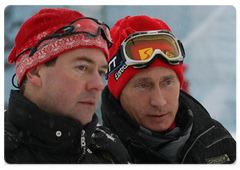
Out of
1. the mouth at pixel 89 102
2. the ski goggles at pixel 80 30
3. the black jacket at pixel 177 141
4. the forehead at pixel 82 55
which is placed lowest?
the black jacket at pixel 177 141

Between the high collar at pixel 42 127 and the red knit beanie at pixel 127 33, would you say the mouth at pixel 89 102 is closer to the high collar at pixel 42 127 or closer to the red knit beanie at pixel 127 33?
the high collar at pixel 42 127

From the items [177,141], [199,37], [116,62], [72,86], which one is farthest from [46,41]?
[199,37]

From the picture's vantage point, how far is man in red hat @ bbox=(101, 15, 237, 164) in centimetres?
257

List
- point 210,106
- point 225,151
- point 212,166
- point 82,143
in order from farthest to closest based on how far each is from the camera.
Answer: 1. point 210,106
2. point 225,151
3. point 212,166
4. point 82,143

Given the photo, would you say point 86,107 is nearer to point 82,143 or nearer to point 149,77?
point 82,143

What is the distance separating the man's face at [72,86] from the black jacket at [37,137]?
12cm

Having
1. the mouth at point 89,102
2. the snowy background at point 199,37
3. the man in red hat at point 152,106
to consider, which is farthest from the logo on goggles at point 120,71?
the mouth at point 89,102

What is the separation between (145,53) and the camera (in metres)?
2.60

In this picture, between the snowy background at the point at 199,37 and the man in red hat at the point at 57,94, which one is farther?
the snowy background at the point at 199,37

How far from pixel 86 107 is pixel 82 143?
0.23 metres

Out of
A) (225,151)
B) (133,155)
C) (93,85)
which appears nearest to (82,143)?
(93,85)

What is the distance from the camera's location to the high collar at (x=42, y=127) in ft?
6.13

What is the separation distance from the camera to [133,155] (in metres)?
2.60

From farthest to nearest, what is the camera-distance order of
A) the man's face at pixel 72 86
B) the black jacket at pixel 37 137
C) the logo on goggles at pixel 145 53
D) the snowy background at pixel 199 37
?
the logo on goggles at pixel 145 53, the snowy background at pixel 199 37, the man's face at pixel 72 86, the black jacket at pixel 37 137
